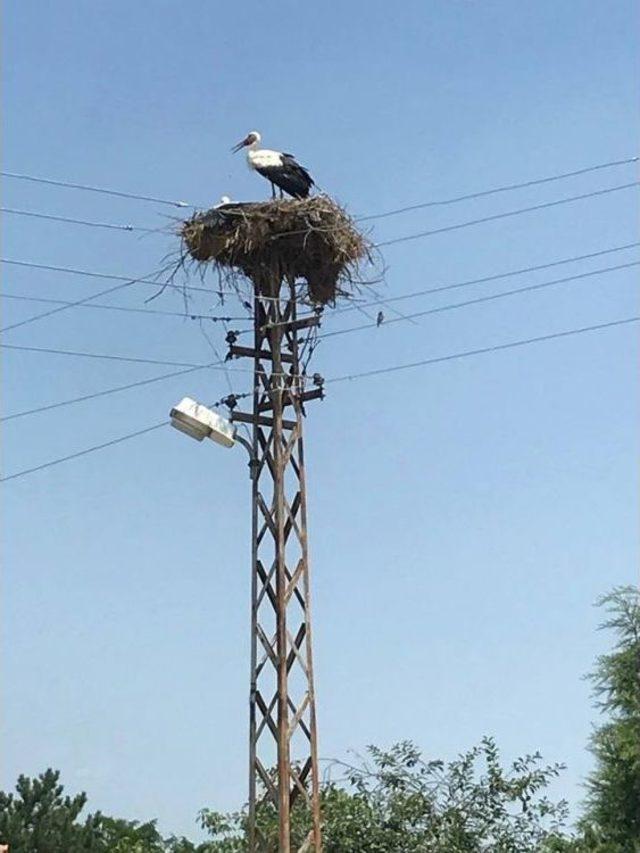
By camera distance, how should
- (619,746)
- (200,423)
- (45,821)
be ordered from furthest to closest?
(45,821), (619,746), (200,423)

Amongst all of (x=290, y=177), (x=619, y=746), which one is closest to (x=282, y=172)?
(x=290, y=177)

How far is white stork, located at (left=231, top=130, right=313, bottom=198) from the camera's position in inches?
470


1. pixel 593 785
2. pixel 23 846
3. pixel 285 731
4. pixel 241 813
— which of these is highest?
pixel 23 846

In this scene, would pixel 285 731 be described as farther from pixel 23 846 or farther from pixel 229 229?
pixel 23 846

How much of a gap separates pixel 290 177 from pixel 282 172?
0.08 m

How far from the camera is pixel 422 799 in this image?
13.8m

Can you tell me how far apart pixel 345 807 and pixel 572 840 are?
2866 millimetres

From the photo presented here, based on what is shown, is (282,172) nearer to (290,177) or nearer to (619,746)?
(290,177)

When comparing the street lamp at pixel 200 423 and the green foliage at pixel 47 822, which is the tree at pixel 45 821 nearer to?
the green foliage at pixel 47 822

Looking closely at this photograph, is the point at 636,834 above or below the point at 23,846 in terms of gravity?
below

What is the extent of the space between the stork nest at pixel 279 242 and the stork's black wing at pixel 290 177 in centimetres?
18

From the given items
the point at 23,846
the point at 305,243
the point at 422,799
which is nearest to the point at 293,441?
the point at 305,243

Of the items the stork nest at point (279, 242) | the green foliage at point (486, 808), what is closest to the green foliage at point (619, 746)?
the green foliage at point (486, 808)

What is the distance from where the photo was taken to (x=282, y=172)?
12.0 metres
